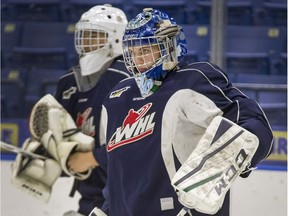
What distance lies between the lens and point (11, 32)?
4633mm

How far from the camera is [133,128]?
1812mm

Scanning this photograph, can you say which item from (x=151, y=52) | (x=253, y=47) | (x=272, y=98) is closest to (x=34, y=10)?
(x=253, y=47)

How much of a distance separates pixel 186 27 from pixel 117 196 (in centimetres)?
257

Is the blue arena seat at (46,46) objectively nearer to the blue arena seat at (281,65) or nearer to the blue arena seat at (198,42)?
the blue arena seat at (198,42)

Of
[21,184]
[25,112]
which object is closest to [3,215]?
[21,184]

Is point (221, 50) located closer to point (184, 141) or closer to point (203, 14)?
point (203, 14)

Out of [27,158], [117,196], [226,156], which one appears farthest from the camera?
[27,158]

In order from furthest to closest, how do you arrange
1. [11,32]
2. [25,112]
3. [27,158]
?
[11,32], [25,112], [27,158]

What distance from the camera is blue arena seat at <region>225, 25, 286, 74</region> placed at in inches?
168

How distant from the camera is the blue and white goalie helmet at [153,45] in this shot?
179 cm

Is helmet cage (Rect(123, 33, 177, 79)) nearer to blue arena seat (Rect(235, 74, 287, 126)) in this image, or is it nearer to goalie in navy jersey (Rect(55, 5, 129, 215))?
goalie in navy jersey (Rect(55, 5, 129, 215))

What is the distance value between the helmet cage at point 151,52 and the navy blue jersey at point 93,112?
0.62 meters

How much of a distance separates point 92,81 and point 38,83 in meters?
1.88

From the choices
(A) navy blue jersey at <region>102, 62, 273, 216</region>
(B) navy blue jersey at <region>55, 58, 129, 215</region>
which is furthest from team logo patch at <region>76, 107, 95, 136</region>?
(A) navy blue jersey at <region>102, 62, 273, 216</region>
